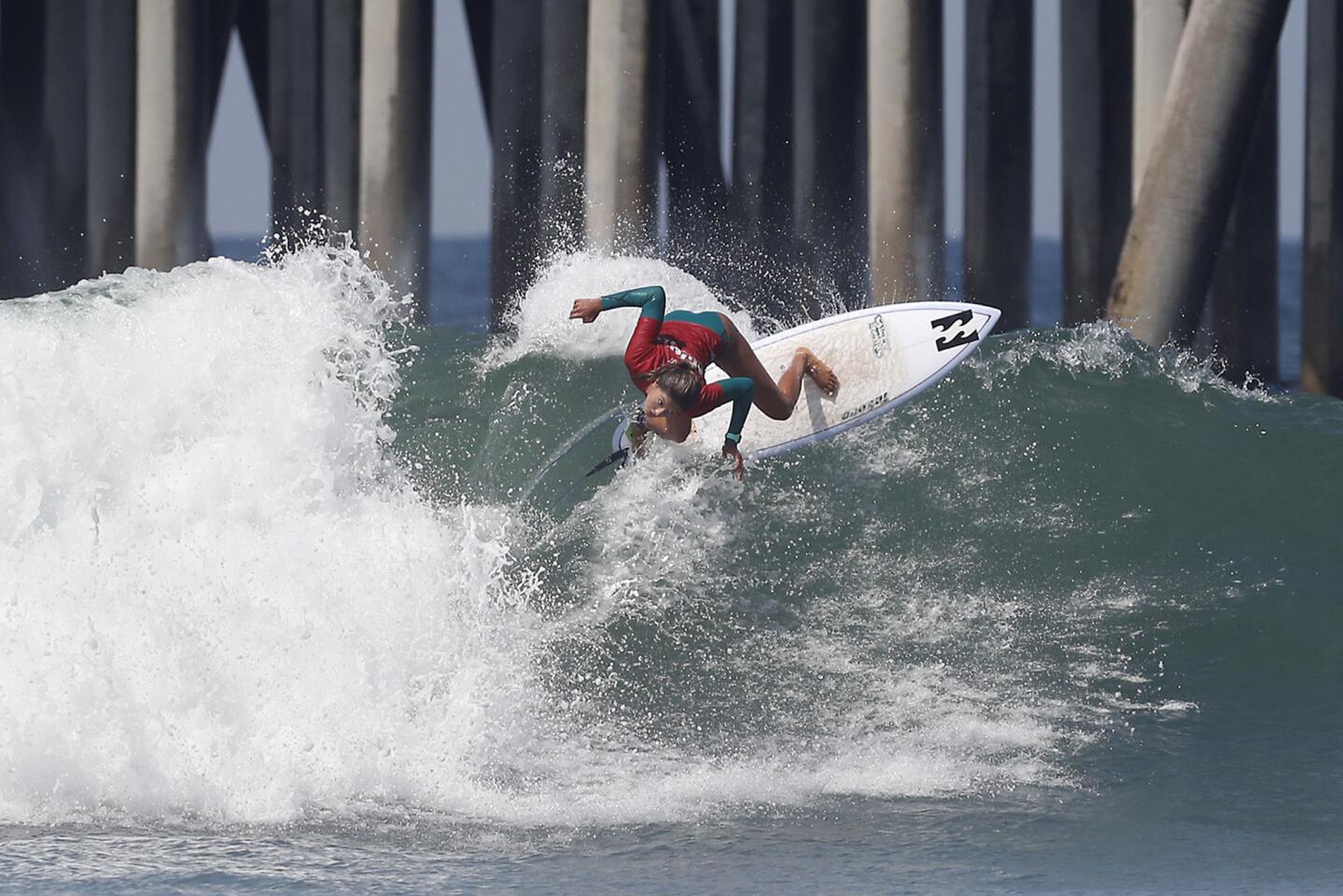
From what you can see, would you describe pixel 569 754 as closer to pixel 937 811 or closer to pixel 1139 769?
pixel 937 811

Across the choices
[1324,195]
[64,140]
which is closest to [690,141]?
[1324,195]

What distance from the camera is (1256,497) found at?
31.0ft

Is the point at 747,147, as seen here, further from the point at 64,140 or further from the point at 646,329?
the point at 646,329

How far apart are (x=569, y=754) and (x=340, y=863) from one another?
1.38 meters

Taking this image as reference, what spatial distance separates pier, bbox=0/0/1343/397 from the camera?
43.0 feet

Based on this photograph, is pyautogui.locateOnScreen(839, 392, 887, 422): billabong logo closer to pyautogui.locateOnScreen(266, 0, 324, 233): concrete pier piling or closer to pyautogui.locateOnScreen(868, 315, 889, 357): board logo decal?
pyautogui.locateOnScreen(868, 315, 889, 357): board logo decal

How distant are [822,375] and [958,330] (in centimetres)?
84

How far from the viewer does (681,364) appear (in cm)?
840

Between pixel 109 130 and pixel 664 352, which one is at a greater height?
pixel 109 130

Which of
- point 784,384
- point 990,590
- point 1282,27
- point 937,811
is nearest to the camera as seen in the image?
point 937,811

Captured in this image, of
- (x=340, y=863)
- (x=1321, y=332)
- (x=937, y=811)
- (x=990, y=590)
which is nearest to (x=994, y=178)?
(x=1321, y=332)

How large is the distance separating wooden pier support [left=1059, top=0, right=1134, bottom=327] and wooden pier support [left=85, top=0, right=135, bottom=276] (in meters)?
8.01

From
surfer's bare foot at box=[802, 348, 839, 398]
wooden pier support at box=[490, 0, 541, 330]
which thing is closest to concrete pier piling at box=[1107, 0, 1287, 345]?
surfer's bare foot at box=[802, 348, 839, 398]

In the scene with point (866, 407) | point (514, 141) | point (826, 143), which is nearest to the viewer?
point (866, 407)
